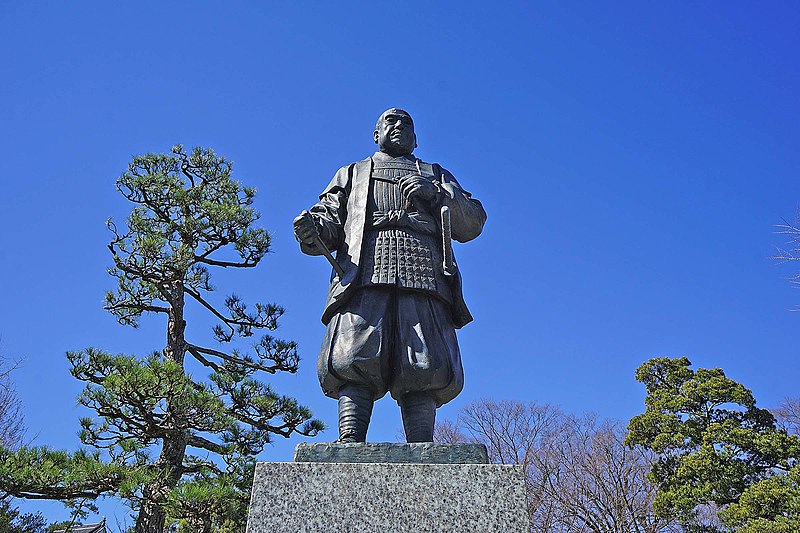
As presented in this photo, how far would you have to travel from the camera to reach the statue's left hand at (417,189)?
3.55m

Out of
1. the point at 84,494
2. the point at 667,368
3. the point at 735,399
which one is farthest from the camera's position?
the point at 667,368

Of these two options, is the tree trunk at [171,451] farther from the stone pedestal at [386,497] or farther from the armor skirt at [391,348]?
the stone pedestal at [386,497]

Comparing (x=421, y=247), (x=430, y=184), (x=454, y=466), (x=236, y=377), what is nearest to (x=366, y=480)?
(x=454, y=466)

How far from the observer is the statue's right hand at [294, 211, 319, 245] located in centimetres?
330

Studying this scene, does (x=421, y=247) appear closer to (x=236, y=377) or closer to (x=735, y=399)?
(x=236, y=377)

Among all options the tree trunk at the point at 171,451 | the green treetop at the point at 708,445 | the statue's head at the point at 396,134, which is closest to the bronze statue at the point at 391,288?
the statue's head at the point at 396,134

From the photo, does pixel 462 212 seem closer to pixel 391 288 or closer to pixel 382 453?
pixel 391 288

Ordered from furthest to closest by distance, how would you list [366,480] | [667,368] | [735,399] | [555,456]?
1. [555,456]
2. [667,368]
3. [735,399]
4. [366,480]

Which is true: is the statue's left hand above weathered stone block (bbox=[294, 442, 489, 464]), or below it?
above

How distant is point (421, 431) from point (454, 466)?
19.5 inches

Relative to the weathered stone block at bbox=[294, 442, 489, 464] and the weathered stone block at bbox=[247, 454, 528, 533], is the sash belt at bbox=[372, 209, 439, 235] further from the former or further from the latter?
the weathered stone block at bbox=[247, 454, 528, 533]

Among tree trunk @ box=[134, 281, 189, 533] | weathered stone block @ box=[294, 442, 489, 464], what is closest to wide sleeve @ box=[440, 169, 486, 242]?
weathered stone block @ box=[294, 442, 489, 464]

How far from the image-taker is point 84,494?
723 cm

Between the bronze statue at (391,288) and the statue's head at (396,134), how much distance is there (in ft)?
0.53
